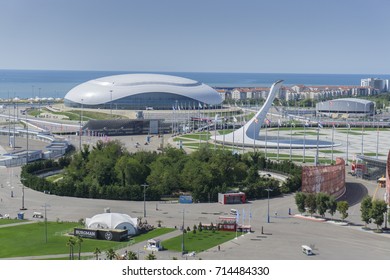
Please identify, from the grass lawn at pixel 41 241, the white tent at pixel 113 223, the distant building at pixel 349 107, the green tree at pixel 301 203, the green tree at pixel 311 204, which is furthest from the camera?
the distant building at pixel 349 107

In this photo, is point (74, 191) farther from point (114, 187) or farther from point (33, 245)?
point (33, 245)

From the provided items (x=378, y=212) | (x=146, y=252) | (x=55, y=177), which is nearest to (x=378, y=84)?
(x=55, y=177)

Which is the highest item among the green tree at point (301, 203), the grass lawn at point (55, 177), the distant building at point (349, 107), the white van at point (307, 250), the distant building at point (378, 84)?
the distant building at point (378, 84)

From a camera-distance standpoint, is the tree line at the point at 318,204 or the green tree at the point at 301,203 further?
the green tree at the point at 301,203

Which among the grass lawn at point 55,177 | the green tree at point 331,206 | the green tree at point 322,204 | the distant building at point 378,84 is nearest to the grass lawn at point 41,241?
the green tree at point 322,204

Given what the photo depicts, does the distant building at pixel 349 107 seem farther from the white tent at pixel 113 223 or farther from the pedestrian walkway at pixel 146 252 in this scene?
the pedestrian walkway at pixel 146 252

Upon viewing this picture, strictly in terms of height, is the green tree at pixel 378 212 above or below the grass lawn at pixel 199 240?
above

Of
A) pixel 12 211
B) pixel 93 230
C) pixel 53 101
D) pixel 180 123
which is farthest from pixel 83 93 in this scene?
pixel 93 230
